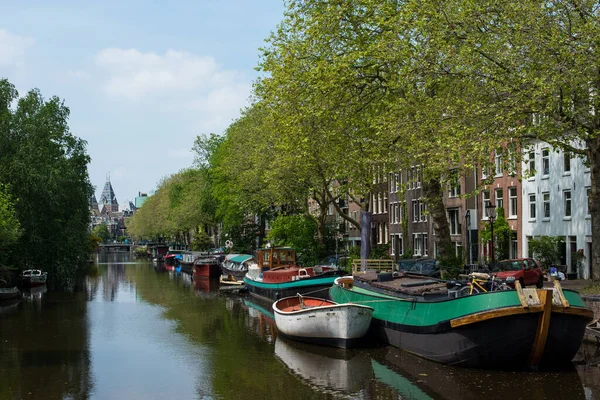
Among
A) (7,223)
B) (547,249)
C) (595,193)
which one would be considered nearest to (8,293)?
(7,223)

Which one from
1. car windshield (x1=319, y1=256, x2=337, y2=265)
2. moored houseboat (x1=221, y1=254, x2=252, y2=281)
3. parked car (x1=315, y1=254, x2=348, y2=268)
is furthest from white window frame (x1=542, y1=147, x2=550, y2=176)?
moored houseboat (x1=221, y1=254, x2=252, y2=281)

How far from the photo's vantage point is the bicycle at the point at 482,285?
68.7ft

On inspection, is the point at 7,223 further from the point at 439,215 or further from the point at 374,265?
the point at 439,215

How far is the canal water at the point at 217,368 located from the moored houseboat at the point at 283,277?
10.2 ft

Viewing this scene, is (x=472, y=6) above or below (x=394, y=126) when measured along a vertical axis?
above

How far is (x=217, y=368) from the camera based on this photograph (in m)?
22.2

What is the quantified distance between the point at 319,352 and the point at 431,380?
6.01 meters

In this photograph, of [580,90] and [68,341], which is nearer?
[580,90]

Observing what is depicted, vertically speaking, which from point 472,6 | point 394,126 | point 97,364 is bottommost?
point 97,364

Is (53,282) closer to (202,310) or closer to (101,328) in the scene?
(202,310)

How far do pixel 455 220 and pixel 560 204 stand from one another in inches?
582

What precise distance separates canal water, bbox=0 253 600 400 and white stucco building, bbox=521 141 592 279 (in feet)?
66.9

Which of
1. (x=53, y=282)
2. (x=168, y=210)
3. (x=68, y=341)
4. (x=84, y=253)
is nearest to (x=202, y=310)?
(x=68, y=341)

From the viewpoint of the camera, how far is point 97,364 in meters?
23.4
